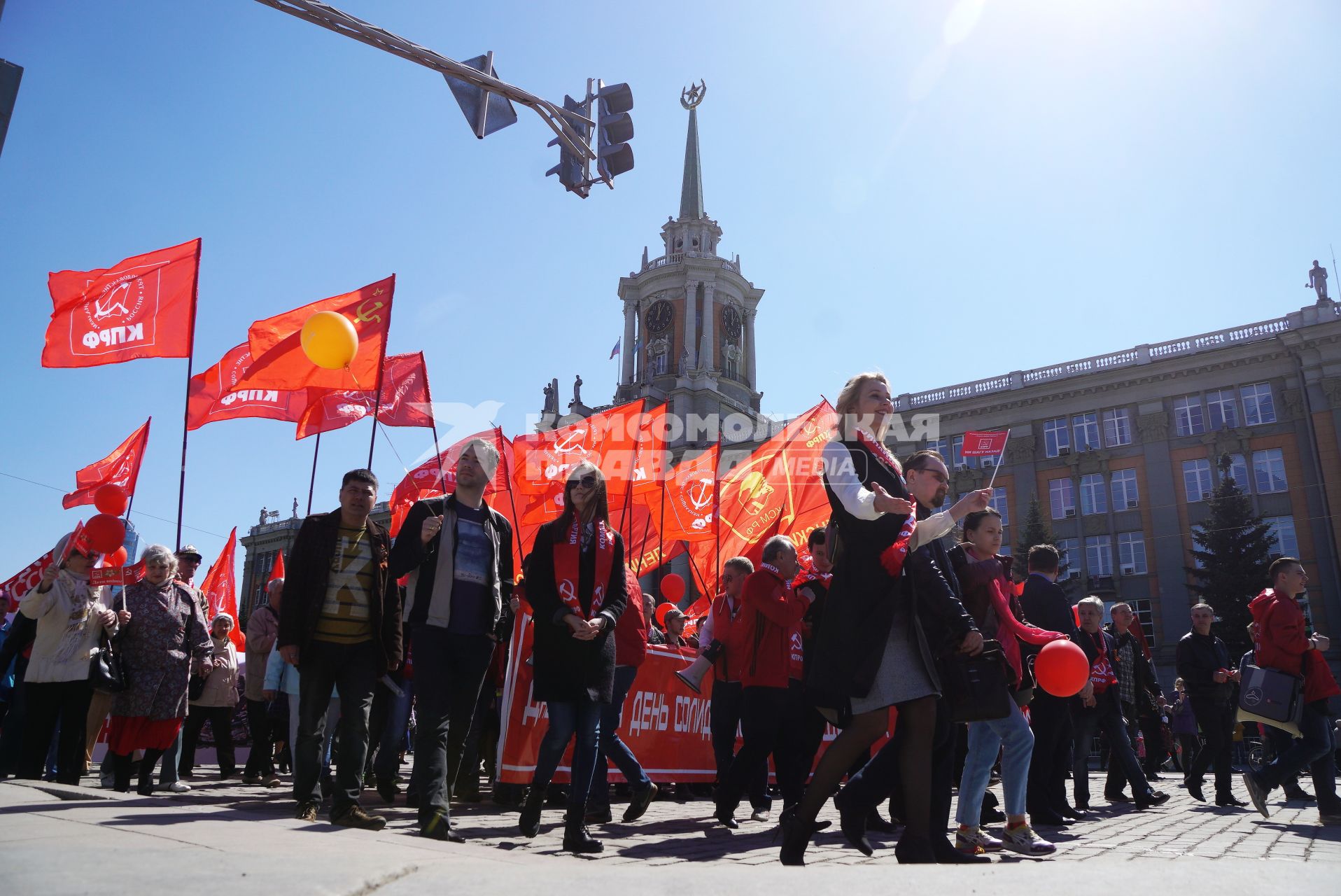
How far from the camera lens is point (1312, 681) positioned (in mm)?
7047

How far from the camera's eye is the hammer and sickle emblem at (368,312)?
36.0ft

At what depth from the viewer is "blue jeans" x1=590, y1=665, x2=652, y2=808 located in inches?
228

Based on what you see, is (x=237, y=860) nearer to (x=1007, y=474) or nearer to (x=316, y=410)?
(x=316, y=410)

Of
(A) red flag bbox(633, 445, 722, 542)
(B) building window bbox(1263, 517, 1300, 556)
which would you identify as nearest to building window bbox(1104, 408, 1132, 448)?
(B) building window bbox(1263, 517, 1300, 556)

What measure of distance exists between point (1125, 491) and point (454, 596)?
4071 centimetres

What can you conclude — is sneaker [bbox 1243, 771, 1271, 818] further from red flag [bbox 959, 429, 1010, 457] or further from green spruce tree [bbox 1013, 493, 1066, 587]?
green spruce tree [bbox 1013, 493, 1066, 587]

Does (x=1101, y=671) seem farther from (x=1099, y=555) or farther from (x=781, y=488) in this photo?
(x=1099, y=555)

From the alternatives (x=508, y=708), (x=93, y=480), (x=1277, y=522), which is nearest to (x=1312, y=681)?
(x=508, y=708)

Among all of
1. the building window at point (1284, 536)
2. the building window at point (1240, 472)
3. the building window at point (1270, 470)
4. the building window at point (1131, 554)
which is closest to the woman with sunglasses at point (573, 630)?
the building window at point (1284, 536)

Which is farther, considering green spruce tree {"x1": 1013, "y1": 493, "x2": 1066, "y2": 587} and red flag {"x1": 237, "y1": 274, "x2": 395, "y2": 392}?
green spruce tree {"x1": 1013, "y1": 493, "x2": 1066, "y2": 587}

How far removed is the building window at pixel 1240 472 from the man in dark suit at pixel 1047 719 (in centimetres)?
3595

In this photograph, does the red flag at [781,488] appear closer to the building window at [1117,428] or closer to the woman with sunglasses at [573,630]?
the woman with sunglasses at [573,630]

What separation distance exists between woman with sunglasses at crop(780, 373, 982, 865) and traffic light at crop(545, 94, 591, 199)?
19.2 feet

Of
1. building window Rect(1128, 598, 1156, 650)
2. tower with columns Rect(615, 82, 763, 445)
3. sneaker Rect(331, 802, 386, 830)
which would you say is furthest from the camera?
tower with columns Rect(615, 82, 763, 445)
